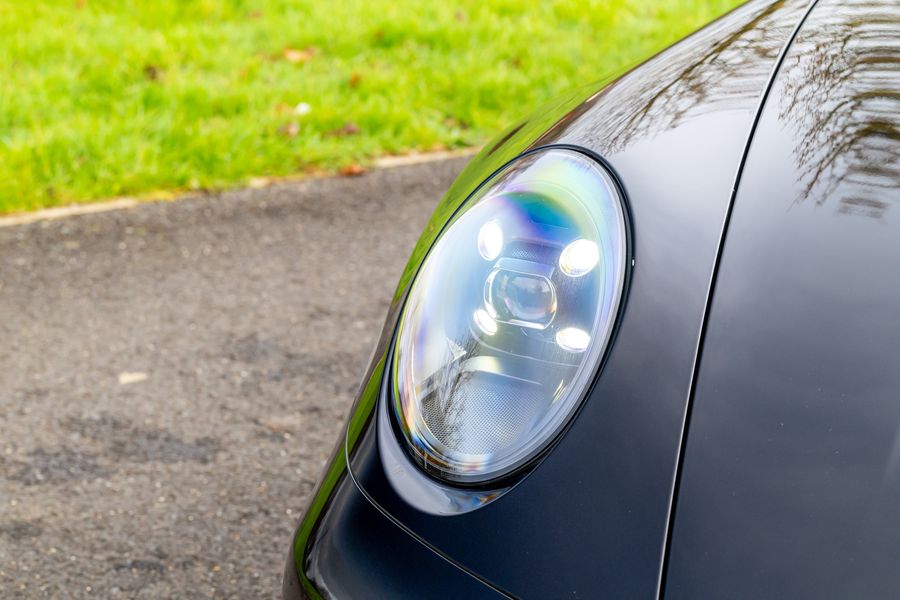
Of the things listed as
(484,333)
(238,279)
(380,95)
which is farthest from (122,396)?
(380,95)

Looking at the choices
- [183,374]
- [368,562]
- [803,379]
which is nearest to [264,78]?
[183,374]

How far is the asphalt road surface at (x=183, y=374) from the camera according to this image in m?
2.14

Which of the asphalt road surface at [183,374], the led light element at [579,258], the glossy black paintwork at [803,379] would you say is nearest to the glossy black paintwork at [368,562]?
the glossy black paintwork at [803,379]

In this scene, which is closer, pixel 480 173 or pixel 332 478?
pixel 332 478

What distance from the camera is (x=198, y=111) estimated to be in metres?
4.35

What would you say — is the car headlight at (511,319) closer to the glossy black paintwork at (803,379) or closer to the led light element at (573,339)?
the led light element at (573,339)

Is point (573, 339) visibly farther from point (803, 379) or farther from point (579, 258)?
point (803, 379)

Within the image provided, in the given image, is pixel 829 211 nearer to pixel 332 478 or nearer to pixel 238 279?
pixel 332 478

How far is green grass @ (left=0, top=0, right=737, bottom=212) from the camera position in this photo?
3.96m

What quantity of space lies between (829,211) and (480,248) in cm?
45

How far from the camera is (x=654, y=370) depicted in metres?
1.16

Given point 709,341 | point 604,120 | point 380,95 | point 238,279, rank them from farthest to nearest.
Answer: point 380,95, point 238,279, point 604,120, point 709,341

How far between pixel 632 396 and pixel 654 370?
0.04 m

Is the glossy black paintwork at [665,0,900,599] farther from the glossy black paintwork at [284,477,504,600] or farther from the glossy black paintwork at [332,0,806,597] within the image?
the glossy black paintwork at [284,477,504,600]
